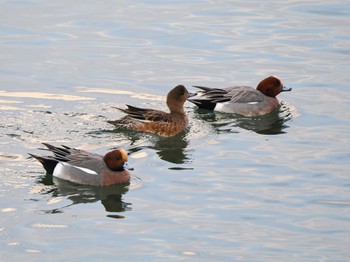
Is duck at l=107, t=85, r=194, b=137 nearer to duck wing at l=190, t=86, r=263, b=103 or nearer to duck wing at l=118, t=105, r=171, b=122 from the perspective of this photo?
duck wing at l=118, t=105, r=171, b=122

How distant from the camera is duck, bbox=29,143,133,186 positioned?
13.8 m

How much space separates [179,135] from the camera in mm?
16328

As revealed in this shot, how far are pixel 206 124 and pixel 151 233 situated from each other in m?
5.10

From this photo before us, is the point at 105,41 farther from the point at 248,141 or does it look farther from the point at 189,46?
the point at 248,141

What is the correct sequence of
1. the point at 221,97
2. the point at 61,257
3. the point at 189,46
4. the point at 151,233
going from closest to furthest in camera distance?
the point at 61,257
the point at 151,233
the point at 221,97
the point at 189,46

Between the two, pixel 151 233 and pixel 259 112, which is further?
pixel 259 112

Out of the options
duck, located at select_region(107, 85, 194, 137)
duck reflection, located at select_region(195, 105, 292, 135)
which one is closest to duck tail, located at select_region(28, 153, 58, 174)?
duck, located at select_region(107, 85, 194, 137)

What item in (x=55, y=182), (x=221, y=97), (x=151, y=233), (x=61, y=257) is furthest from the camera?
(x=221, y=97)

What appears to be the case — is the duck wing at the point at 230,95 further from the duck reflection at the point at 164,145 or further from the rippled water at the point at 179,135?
the duck reflection at the point at 164,145

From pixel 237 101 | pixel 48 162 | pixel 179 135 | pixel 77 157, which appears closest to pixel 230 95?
pixel 237 101

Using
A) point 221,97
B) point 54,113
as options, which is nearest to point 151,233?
point 54,113

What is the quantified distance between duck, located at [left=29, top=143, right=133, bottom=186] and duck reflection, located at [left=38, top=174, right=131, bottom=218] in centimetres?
7

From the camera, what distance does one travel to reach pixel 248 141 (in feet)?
51.8

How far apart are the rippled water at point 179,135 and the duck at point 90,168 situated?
7.2 inches
